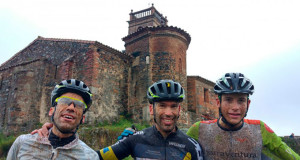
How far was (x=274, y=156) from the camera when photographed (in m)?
3.53

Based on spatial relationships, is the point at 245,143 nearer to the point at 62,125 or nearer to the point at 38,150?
the point at 62,125

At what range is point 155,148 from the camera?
3.42 m

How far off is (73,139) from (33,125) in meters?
14.7

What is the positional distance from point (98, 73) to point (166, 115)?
13.2 meters

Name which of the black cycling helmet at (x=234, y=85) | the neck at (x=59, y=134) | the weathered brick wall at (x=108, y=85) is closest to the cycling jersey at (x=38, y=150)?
the neck at (x=59, y=134)

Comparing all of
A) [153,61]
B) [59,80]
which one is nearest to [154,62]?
[153,61]

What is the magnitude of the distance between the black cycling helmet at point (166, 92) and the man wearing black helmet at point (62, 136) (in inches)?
36.1

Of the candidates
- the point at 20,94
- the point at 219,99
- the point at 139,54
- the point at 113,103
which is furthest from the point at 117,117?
the point at 219,99

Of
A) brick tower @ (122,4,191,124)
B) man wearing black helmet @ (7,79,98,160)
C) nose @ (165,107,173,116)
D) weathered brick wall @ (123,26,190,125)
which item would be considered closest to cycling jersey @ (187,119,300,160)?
nose @ (165,107,173,116)

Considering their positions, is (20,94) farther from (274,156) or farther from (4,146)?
(274,156)

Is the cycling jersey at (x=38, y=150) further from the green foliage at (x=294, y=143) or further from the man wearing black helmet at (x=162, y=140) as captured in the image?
the green foliage at (x=294, y=143)

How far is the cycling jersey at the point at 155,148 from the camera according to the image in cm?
337

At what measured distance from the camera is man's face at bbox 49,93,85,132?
3131mm

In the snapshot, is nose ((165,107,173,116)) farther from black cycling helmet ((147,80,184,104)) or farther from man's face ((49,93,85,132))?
man's face ((49,93,85,132))
